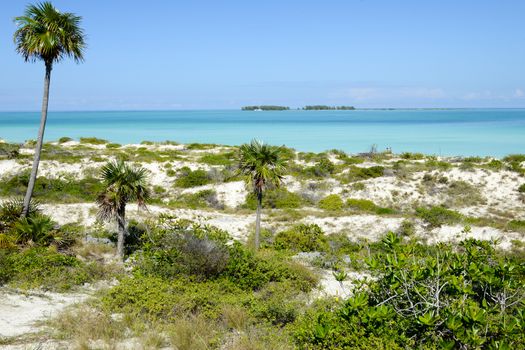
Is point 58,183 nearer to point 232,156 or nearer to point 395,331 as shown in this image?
point 232,156

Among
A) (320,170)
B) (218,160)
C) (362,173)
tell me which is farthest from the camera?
(218,160)

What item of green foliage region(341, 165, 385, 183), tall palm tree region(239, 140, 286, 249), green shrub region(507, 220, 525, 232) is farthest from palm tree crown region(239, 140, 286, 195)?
green foliage region(341, 165, 385, 183)

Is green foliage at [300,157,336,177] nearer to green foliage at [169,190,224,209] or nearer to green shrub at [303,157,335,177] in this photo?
green shrub at [303,157,335,177]

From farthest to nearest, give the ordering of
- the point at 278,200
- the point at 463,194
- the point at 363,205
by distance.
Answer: the point at 463,194, the point at 278,200, the point at 363,205

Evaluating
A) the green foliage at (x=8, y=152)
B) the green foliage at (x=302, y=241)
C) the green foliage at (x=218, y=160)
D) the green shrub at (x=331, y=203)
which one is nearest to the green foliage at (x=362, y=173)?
the green shrub at (x=331, y=203)

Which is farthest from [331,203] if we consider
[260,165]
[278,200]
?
[260,165]

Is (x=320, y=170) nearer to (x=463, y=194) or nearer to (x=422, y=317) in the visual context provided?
(x=463, y=194)

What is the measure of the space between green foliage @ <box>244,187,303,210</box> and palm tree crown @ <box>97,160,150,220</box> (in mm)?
15329

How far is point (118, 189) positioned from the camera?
637 inches

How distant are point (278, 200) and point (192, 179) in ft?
30.8

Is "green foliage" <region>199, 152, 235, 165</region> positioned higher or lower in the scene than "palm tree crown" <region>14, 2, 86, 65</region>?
lower

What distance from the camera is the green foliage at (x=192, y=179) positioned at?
37.5m

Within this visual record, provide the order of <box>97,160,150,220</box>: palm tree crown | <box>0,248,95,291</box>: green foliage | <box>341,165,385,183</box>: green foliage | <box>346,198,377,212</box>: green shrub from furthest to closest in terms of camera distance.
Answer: <box>341,165,385,183</box>: green foliage
<box>346,198,377,212</box>: green shrub
<box>97,160,150,220</box>: palm tree crown
<box>0,248,95,291</box>: green foliage

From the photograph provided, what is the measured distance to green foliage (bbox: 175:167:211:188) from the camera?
3750 cm
